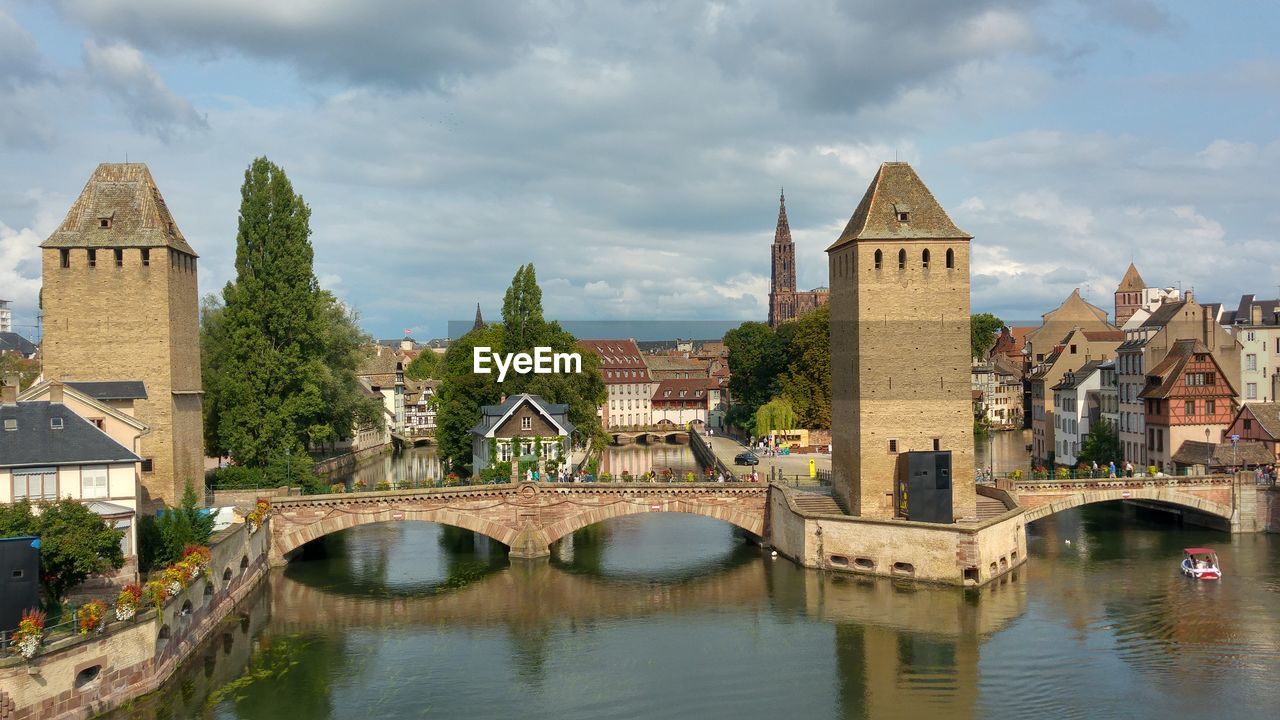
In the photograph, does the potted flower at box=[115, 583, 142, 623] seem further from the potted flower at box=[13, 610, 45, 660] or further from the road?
the road

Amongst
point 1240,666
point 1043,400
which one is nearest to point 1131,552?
point 1240,666

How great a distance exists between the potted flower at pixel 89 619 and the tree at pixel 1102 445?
54.6 metres

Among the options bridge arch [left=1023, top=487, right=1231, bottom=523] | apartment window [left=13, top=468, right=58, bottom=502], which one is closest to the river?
bridge arch [left=1023, top=487, right=1231, bottom=523]

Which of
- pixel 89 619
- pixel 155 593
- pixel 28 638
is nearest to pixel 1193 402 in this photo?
pixel 155 593

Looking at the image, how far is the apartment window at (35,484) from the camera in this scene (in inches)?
1362

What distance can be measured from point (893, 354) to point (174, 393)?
3050 cm

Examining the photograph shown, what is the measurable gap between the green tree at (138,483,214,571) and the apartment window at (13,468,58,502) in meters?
3.46

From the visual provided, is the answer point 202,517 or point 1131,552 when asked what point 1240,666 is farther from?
point 202,517

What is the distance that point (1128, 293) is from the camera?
5955 inches

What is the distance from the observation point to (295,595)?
43875mm

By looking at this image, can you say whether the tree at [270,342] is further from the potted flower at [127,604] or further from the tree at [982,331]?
the tree at [982,331]

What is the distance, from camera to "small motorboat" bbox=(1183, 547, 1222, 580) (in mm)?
43625

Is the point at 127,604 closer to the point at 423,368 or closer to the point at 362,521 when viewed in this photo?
the point at 362,521

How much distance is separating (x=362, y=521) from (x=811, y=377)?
49.3 meters
